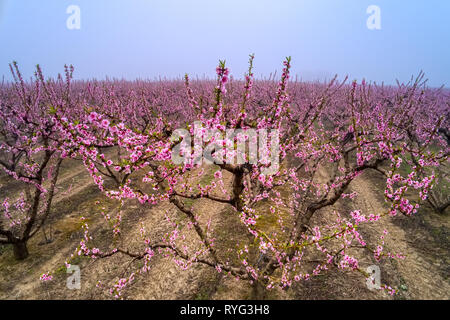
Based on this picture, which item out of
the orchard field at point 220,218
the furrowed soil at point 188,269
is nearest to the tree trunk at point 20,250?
the orchard field at point 220,218

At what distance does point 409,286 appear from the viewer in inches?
252

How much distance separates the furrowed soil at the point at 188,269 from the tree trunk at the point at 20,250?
21 centimetres

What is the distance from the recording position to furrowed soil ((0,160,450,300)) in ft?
20.1

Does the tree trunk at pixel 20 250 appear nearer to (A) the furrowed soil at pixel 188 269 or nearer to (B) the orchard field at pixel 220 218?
(B) the orchard field at pixel 220 218

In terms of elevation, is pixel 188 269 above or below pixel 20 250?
below

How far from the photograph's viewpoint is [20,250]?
7121 mm

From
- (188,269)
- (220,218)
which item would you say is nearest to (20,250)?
(188,269)

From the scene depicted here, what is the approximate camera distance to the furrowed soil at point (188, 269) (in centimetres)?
612

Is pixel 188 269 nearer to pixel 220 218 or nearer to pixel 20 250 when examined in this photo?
pixel 220 218

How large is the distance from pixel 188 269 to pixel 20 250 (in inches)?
210

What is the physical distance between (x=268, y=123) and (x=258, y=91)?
19920mm

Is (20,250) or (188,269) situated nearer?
(188,269)

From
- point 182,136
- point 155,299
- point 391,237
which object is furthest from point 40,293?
point 391,237

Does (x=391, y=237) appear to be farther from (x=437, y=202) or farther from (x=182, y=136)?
(x=182, y=136)
